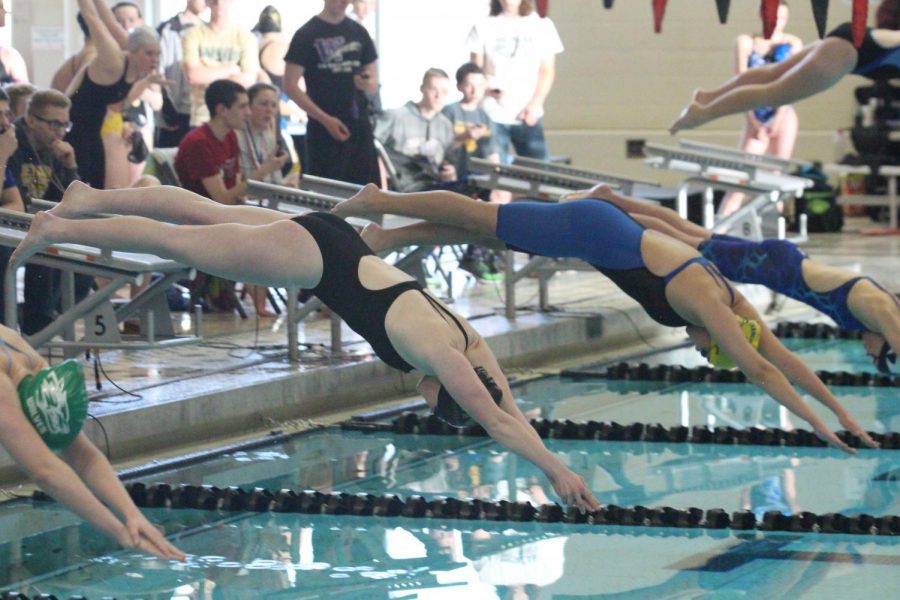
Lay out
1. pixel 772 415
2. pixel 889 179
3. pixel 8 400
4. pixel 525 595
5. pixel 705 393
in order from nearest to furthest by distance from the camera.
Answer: pixel 8 400
pixel 525 595
pixel 772 415
pixel 705 393
pixel 889 179

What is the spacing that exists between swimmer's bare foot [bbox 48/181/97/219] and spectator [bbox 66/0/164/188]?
6.99ft

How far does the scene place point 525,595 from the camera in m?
4.31

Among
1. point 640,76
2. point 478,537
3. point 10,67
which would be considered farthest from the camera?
point 640,76

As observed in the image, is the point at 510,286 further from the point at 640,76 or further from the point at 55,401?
the point at 640,76

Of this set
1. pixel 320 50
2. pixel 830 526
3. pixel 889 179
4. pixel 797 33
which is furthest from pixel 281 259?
pixel 797 33

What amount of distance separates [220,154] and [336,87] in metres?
0.90

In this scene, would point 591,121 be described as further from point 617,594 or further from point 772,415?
point 617,594

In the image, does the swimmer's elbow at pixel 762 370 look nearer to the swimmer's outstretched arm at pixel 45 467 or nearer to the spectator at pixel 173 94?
the swimmer's outstretched arm at pixel 45 467

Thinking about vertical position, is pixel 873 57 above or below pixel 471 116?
above

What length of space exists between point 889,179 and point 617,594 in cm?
1120

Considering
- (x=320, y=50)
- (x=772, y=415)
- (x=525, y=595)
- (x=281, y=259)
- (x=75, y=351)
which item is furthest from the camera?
(x=320, y=50)

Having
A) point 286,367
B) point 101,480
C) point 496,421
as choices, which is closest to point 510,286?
point 286,367

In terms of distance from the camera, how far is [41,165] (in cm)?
658

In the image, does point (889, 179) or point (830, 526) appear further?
point (889, 179)
